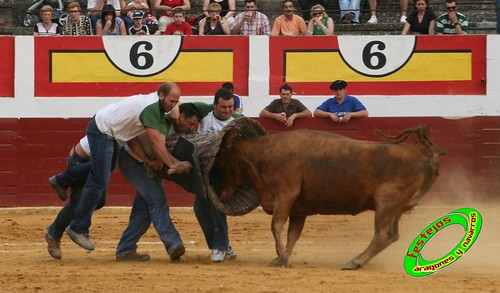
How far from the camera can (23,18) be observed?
1755 centimetres

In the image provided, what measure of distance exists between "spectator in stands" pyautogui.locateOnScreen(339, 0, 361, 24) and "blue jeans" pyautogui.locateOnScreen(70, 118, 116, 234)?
732cm

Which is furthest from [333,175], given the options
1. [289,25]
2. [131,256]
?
[289,25]

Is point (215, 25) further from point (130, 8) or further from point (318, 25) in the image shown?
point (130, 8)

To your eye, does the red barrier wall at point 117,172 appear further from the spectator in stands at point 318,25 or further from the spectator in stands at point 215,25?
the spectator in stands at point 215,25

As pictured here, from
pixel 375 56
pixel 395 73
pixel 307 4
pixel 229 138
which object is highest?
pixel 307 4

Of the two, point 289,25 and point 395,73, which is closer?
point 395,73

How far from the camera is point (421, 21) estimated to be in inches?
602

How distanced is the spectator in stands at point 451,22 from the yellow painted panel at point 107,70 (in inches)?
116

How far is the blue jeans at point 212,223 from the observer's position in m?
9.90

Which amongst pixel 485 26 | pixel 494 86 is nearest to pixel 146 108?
pixel 494 86

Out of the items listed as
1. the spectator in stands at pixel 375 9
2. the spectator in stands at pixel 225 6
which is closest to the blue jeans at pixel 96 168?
the spectator in stands at pixel 225 6

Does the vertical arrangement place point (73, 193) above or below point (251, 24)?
below

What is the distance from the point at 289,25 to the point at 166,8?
6.21 feet

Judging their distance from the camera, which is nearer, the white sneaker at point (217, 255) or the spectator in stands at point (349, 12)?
the white sneaker at point (217, 255)
